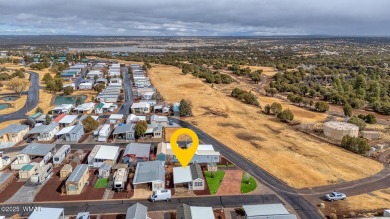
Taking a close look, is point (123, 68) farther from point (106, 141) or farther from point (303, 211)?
point (303, 211)

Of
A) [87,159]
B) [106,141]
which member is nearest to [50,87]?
[106,141]

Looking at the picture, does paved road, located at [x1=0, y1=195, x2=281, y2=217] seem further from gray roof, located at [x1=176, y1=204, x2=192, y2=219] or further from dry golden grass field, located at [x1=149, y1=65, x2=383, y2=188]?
dry golden grass field, located at [x1=149, y1=65, x2=383, y2=188]

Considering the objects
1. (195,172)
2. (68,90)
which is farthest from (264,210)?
(68,90)

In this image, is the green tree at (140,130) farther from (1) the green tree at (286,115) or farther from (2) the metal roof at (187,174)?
(1) the green tree at (286,115)

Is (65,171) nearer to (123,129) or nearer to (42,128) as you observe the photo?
(123,129)

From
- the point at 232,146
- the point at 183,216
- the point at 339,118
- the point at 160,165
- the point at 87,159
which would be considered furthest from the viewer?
the point at 339,118

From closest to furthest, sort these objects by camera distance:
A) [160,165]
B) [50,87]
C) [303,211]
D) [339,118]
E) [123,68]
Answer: [303,211]
[160,165]
[339,118]
[50,87]
[123,68]

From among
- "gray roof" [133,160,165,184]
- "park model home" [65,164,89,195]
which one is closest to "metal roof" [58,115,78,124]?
"park model home" [65,164,89,195]
